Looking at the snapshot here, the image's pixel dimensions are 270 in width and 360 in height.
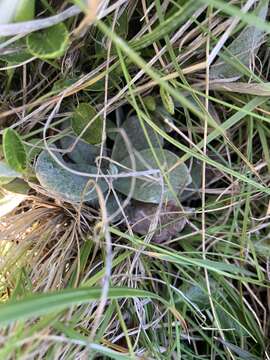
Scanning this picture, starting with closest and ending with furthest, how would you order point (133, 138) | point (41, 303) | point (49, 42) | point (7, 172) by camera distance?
point (41, 303) → point (49, 42) → point (7, 172) → point (133, 138)

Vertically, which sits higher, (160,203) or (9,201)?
(9,201)

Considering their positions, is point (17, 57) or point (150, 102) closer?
point (17, 57)

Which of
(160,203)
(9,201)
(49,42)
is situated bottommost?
(160,203)

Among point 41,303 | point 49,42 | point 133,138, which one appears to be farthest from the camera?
point 133,138

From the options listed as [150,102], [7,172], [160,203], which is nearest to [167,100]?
[150,102]

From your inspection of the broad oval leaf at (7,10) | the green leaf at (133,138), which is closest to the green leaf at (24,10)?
the broad oval leaf at (7,10)

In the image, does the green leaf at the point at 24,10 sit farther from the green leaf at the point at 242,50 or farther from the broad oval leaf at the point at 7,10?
the green leaf at the point at 242,50

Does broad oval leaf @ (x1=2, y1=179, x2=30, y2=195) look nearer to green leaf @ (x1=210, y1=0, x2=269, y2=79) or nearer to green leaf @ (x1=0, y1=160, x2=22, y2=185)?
green leaf @ (x1=0, y1=160, x2=22, y2=185)

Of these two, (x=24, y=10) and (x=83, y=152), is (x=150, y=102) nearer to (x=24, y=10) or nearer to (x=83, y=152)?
(x=83, y=152)
